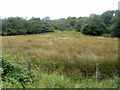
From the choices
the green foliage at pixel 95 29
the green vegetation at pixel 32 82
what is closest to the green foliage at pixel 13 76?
the green vegetation at pixel 32 82

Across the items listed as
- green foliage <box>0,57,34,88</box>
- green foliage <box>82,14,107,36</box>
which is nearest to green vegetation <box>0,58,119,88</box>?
green foliage <box>0,57,34,88</box>

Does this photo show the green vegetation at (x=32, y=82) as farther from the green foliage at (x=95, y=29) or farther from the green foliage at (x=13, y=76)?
the green foliage at (x=95, y=29)

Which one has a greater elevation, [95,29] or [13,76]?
[95,29]

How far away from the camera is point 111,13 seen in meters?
56.2

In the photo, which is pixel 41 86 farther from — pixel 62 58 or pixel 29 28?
pixel 29 28

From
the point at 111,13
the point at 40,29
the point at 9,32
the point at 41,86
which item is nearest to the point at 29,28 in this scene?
the point at 40,29

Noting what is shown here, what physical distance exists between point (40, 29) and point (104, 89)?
4513 cm

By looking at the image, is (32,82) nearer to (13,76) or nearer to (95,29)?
(13,76)

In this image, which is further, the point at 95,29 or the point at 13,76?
the point at 95,29

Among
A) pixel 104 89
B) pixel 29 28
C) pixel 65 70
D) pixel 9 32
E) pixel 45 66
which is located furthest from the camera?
pixel 29 28

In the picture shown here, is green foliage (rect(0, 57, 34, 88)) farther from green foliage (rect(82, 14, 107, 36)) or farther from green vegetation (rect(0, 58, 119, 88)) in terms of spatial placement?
green foliage (rect(82, 14, 107, 36))

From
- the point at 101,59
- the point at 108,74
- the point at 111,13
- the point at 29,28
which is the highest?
the point at 111,13

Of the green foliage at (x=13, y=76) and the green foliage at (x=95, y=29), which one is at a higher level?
the green foliage at (x=95, y=29)

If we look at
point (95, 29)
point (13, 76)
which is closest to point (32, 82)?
point (13, 76)
